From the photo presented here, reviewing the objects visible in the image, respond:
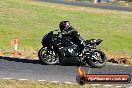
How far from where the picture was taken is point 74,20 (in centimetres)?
3838

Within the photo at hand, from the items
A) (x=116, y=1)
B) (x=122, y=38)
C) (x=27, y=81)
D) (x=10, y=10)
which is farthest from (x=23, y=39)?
(x=116, y=1)

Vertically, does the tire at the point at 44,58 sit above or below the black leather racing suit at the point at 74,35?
below

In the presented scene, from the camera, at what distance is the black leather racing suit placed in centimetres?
1698

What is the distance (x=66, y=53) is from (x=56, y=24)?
19.0 meters

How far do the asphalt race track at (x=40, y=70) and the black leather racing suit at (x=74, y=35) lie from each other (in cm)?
97

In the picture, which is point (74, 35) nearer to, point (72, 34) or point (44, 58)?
point (72, 34)

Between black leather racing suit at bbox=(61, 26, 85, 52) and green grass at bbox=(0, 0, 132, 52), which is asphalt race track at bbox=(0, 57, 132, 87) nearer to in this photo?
black leather racing suit at bbox=(61, 26, 85, 52)

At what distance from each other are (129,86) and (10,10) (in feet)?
91.8

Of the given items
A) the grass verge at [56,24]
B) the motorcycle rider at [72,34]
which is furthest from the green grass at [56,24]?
the motorcycle rider at [72,34]

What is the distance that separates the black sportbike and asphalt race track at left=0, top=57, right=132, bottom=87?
0.36m

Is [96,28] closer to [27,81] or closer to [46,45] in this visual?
[46,45]

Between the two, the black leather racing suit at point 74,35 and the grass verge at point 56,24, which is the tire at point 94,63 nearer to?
the black leather racing suit at point 74,35

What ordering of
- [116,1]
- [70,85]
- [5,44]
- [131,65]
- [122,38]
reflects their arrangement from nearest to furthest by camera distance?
1. [70,85]
2. [131,65]
3. [5,44]
4. [122,38]
5. [116,1]

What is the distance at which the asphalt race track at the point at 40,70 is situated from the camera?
14461 millimetres
